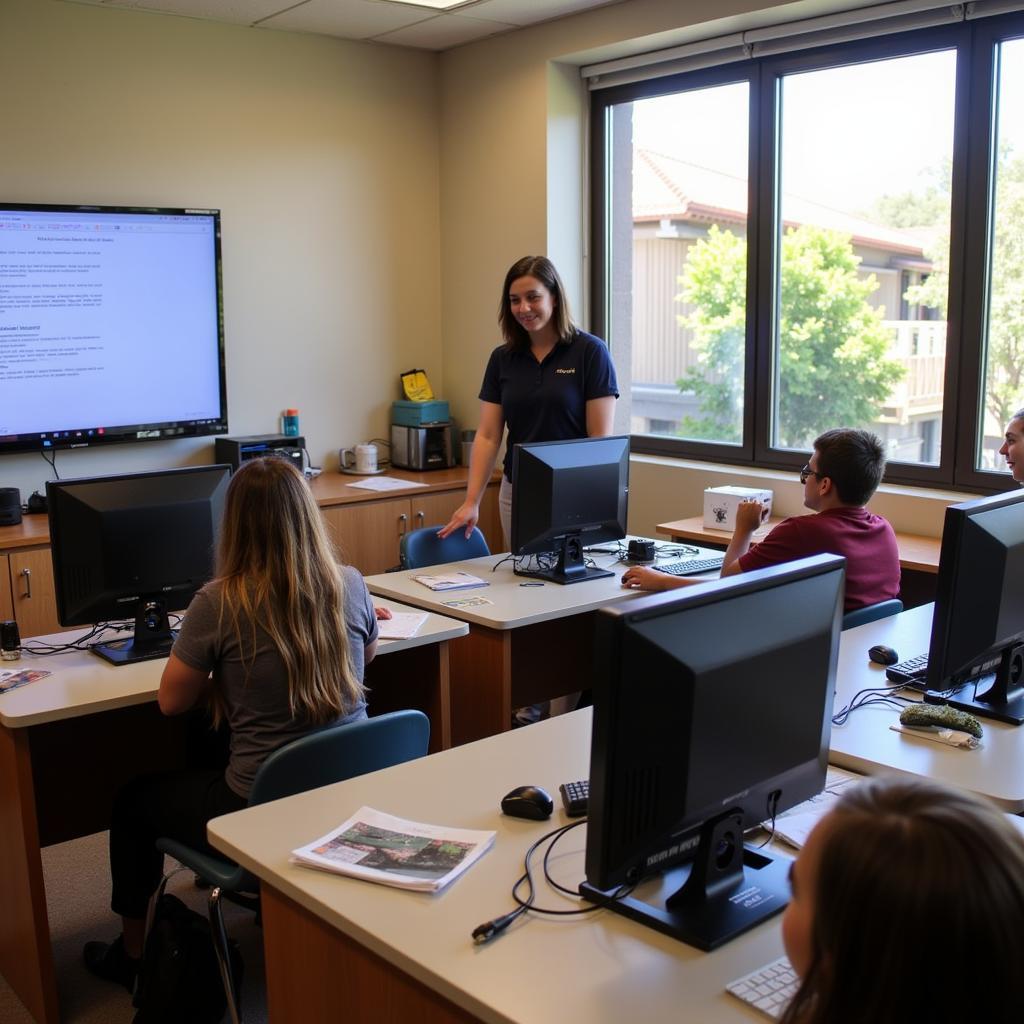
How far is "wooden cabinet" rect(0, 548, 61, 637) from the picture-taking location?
13.7ft

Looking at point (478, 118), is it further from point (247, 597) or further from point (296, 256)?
point (247, 597)

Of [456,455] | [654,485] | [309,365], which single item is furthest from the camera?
[456,455]

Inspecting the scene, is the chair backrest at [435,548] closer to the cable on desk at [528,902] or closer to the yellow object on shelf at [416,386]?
the yellow object on shelf at [416,386]

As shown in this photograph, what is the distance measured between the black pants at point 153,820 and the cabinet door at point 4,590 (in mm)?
1790

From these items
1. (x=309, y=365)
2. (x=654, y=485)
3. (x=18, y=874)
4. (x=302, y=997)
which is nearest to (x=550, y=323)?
(x=654, y=485)

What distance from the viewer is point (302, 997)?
180 centimetres

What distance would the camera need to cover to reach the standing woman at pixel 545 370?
407cm

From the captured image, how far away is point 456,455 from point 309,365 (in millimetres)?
905

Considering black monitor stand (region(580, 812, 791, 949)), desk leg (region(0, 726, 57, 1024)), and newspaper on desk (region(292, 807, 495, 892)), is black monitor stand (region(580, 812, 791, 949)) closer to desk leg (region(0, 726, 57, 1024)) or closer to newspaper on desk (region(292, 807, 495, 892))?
newspaper on desk (region(292, 807, 495, 892))

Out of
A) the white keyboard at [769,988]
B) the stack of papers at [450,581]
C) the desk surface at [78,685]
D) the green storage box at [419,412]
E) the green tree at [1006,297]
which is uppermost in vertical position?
the green tree at [1006,297]

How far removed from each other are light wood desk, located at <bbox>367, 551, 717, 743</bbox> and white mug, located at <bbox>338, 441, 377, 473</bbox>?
1.89 meters

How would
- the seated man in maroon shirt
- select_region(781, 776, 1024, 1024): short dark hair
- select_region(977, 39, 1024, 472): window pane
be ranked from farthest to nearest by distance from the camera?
1. select_region(977, 39, 1024, 472): window pane
2. the seated man in maroon shirt
3. select_region(781, 776, 1024, 1024): short dark hair

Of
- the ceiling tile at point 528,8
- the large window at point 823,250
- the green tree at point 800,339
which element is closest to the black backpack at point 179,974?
the large window at point 823,250

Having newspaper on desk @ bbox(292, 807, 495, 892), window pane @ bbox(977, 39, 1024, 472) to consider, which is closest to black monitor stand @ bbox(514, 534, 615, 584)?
window pane @ bbox(977, 39, 1024, 472)
